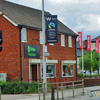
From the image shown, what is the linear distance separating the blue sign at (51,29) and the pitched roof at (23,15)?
15.2 ft

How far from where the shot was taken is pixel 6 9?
28.8m

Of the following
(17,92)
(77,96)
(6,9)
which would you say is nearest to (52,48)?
(6,9)

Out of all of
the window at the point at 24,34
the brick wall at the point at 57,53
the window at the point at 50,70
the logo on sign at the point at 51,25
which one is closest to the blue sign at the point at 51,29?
the logo on sign at the point at 51,25

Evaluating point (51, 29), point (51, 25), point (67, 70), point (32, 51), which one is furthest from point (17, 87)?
point (67, 70)

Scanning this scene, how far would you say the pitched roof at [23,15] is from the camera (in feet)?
90.8

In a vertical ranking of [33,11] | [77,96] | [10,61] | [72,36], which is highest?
[33,11]

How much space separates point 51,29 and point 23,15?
8.64 meters

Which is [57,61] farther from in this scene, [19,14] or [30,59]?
[19,14]

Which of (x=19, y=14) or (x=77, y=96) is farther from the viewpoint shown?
(x=19, y=14)

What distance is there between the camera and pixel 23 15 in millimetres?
30484

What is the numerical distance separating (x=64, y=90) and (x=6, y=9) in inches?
511

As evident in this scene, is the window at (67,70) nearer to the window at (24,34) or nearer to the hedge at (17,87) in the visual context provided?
the window at (24,34)

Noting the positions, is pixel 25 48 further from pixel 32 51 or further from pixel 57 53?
pixel 57 53

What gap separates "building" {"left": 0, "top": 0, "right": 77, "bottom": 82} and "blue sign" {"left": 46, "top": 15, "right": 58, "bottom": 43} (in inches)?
181
